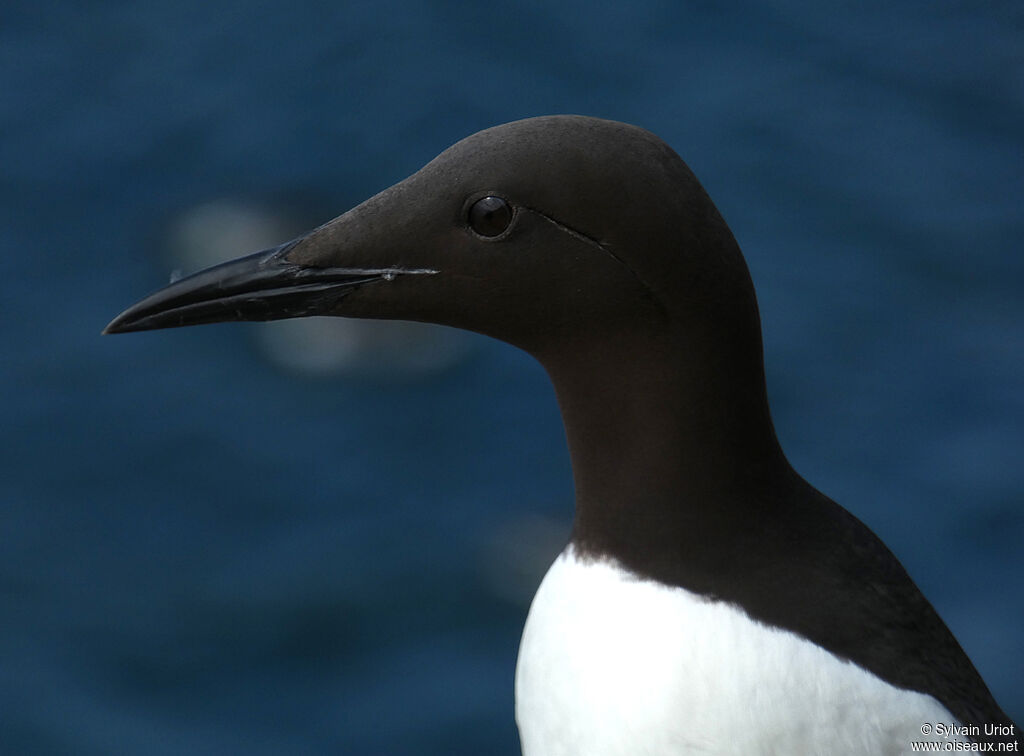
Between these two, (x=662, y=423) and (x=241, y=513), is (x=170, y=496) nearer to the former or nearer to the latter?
(x=241, y=513)

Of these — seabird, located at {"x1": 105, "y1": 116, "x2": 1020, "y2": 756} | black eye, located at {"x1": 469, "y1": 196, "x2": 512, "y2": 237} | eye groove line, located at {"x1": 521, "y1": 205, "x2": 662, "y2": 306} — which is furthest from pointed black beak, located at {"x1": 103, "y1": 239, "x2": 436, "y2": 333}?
eye groove line, located at {"x1": 521, "y1": 205, "x2": 662, "y2": 306}

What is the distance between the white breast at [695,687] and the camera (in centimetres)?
292

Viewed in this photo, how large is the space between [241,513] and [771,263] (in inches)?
109

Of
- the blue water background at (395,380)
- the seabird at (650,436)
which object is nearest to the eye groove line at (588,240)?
the seabird at (650,436)

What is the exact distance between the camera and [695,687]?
9.73ft

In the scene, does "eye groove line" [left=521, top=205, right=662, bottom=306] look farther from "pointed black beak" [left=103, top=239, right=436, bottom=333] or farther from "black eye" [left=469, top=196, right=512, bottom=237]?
"pointed black beak" [left=103, top=239, right=436, bottom=333]

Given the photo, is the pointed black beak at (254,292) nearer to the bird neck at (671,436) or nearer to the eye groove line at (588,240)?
the eye groove line at (588,240)

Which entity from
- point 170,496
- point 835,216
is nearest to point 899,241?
point 835,216

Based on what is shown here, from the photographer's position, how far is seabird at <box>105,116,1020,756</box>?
2857 millimetres

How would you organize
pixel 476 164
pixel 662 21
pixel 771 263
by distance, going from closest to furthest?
pixel 476 164 < pixel 771 263 < pixel 662 21

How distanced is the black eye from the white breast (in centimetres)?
66

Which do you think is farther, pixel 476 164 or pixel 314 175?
pixel 314 175

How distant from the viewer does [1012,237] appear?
828 cm

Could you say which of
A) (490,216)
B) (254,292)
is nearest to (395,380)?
(254,292)
